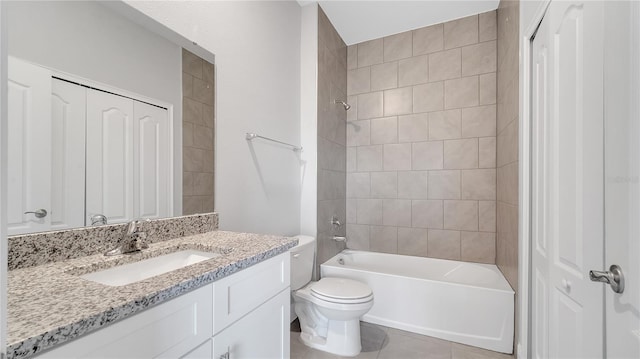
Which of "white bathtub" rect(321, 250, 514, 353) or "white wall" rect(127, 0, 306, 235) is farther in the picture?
"white bathtub" rect(321, 250, 514, 353)

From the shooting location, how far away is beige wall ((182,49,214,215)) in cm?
133

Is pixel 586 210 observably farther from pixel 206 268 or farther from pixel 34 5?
pixel 34 5

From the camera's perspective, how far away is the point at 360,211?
2.95m

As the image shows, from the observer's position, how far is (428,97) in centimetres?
268

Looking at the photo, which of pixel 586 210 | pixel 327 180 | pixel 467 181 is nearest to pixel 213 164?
pixel 327 180

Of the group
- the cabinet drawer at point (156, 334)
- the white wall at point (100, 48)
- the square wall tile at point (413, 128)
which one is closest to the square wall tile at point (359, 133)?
the square wall tile at point (413, 128)

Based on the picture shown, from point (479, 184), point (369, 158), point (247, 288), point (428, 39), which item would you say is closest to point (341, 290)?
point (247, 288)

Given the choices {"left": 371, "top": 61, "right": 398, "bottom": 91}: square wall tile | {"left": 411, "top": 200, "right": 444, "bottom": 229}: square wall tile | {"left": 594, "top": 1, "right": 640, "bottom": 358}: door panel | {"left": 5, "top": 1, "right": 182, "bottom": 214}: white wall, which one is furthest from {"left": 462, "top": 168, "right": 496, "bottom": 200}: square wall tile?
{"left": 5, "top": 1, "right": 182, "bottom": 214}: white wall

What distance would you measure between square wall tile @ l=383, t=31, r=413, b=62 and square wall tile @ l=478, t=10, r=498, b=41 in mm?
632

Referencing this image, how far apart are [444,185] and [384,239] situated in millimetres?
836

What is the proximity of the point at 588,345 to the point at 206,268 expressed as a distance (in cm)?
129

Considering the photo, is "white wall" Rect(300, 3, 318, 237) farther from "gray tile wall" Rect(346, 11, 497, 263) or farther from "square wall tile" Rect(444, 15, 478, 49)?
"square wall tile" Rect(444, 15, 478, 49)

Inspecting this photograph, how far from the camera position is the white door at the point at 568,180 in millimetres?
846

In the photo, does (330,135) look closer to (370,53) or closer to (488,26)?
(370,53)
